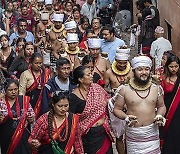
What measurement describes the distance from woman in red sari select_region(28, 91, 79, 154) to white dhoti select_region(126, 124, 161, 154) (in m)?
0.88

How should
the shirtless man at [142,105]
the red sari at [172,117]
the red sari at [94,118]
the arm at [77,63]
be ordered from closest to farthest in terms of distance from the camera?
the shirtless man at [142,105] → the red sari at [94,118] → the red sari at [172,117] → the arm at [77,63]

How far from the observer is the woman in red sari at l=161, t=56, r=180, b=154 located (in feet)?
28.5

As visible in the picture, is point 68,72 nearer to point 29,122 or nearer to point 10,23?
point 29,122

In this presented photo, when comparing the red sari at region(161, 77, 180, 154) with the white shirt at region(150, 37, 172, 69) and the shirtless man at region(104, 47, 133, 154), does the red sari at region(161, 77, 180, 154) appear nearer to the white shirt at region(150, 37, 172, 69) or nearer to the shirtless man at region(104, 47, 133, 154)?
the shirtless man at region(104, 47, 133, 154)

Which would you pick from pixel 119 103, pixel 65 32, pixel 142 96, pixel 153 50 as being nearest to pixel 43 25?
pixel 65 32

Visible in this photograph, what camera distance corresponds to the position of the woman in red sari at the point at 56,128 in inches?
291

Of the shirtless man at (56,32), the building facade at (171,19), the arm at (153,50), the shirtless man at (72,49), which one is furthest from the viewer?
the building facade at (171,19)

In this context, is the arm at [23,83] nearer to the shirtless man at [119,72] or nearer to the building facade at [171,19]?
the shirtless man at [119,72]

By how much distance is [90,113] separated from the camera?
826 centimetres

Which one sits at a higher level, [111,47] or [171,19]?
[171,19]

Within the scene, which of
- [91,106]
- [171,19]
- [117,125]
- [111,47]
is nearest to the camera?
[91,106]

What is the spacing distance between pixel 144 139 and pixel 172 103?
884 mm

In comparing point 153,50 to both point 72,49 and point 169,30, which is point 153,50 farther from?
point 169,30

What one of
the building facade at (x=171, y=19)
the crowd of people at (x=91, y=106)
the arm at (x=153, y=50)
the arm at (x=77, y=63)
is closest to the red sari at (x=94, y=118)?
the crowd of people at (x=91, y=106)
